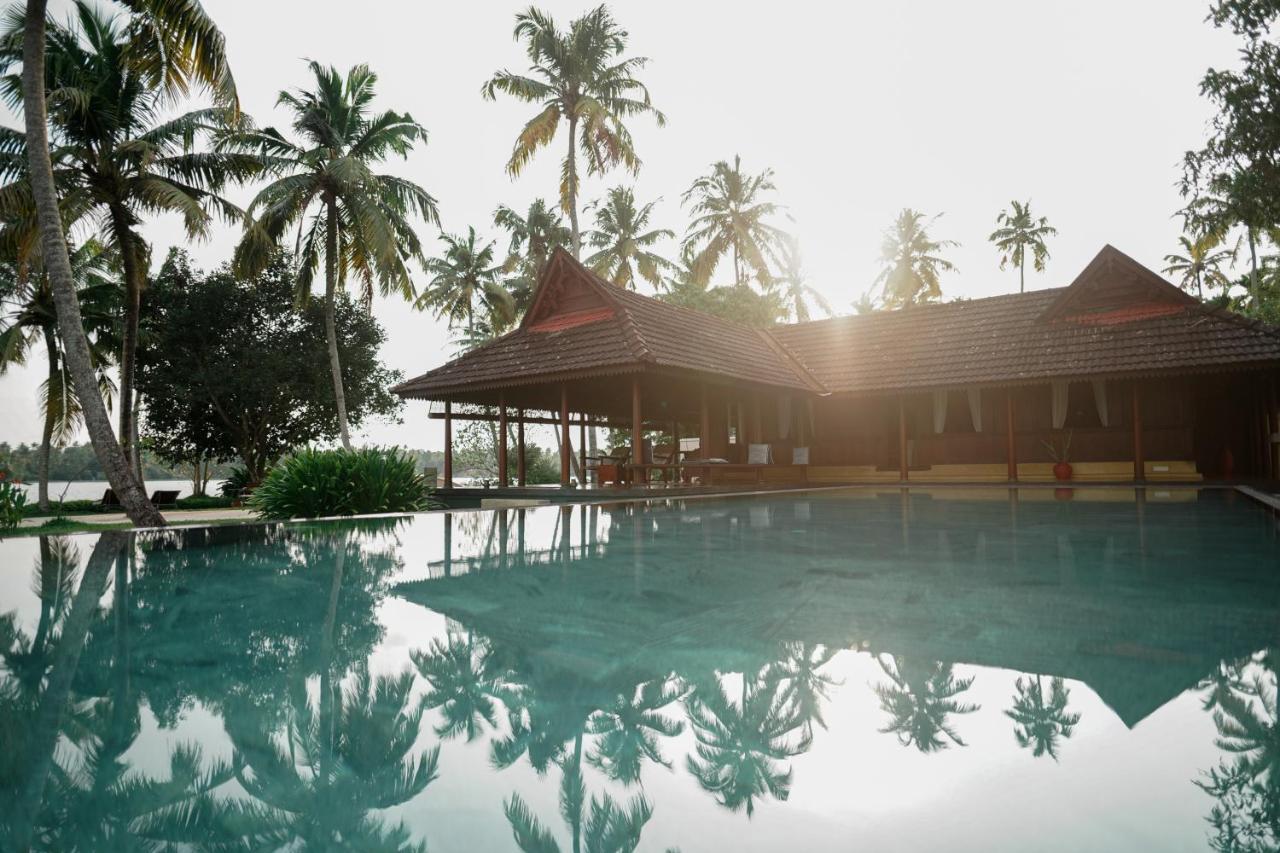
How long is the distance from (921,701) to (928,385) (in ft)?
54.3

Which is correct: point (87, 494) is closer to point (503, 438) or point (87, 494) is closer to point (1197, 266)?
point (503, 438)

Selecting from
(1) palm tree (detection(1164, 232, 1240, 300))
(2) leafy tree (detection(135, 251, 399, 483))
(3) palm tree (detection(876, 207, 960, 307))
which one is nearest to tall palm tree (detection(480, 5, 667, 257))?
(2) leafy tree (detection(135, 251, 399, 483))

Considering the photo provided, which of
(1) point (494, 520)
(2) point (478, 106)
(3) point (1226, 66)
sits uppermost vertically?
(2) point (478, 106)

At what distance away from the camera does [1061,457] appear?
1706 centimetres

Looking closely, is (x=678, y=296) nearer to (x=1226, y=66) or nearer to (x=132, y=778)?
(x=1226, y=66)

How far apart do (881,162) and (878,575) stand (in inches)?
579

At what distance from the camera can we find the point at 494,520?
8.77 m

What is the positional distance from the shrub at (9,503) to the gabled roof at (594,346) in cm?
679

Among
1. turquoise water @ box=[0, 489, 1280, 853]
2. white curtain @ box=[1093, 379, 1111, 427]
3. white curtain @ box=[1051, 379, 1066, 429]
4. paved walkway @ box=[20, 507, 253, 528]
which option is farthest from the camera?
white curtain @ box=[1051, 379, 1066, 429]

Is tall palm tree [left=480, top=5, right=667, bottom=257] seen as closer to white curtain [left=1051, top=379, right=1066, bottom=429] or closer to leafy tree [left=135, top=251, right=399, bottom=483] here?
leafy tree [left=135, top=251, right=399, bottom=483]

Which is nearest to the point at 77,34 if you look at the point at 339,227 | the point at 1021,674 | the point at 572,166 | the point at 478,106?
the point at 339,227

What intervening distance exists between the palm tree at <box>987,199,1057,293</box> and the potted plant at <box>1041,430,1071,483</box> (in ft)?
79.3

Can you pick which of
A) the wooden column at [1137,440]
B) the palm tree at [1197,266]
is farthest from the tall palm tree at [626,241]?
the palm tree at [1197,266]

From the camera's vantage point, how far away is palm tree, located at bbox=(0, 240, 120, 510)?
24141 millimetres
